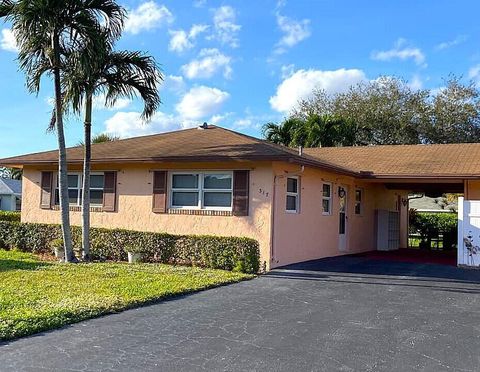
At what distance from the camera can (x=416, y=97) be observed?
38562mm

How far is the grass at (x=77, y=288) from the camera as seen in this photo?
274 inches

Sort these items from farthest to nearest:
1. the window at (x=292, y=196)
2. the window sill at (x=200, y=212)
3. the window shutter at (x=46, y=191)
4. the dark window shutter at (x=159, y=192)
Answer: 1. the window shutter at (x=46, y=191)
2. the dark window shutter at (x=159, y=192)
3. the window at (x=292, y=196)
4. the window sill at (x=200, y=212)

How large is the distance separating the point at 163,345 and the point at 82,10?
9017mm

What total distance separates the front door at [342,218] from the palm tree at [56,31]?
821 cm

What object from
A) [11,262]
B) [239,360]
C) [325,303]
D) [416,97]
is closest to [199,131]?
[11,262]

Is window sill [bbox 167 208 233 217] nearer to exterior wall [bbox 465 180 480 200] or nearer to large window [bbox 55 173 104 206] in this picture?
large window [bbox 55 173 104 206]

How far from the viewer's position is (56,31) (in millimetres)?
12148

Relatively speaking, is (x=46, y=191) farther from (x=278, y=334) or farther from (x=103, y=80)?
(x=278, y=334)

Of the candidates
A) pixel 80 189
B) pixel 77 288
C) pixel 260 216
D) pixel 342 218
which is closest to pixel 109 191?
pixel 80 189

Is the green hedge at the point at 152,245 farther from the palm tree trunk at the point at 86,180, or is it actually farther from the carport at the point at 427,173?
the carport at the point at 427,173

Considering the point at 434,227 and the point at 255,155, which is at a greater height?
the point at 255,155

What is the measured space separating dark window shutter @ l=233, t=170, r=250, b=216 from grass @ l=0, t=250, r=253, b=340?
68.5 inches

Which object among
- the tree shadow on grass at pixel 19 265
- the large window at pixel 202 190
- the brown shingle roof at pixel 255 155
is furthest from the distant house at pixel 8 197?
the large window at pixel 202 190

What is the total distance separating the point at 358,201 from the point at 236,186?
22.6 ft
